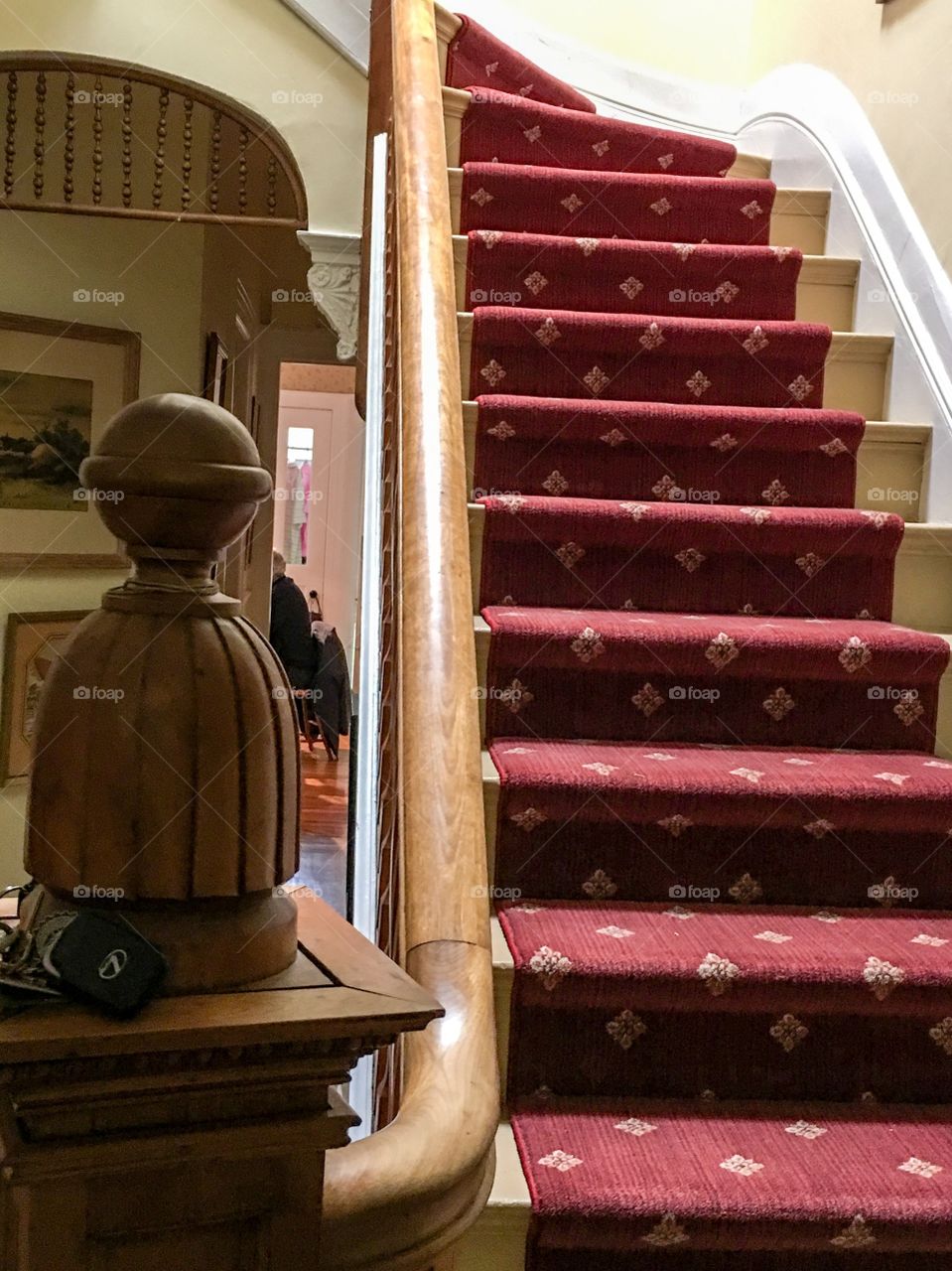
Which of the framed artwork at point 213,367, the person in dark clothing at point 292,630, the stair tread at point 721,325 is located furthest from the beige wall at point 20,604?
the stair tread at point 721,325

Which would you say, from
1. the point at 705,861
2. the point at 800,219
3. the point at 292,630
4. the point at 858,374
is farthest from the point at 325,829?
the point at 705,861

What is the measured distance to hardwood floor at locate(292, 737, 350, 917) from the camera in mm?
5906

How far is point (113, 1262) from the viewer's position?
0.53m

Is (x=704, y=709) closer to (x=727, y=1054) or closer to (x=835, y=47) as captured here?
(x=727, y=1054)

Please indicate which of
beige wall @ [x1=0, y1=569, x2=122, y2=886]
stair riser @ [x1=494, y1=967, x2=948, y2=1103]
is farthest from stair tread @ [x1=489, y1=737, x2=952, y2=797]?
beige wall @ [x1=0, y1=569, x2=122, y2=886]

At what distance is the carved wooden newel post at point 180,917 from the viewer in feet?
1.71

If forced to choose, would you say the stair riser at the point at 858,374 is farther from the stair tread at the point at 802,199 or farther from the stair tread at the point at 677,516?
the stair tread at the point at 802,199

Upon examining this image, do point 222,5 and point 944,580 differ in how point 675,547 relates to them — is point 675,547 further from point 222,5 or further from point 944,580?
point 222,5

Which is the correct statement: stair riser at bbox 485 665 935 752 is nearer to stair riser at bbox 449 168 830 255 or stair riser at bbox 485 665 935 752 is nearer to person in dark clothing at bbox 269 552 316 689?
stair riser at bbox 449 168 830 255

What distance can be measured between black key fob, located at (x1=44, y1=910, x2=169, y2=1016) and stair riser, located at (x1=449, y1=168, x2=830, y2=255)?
11.2 ft

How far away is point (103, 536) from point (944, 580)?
4.26 metres

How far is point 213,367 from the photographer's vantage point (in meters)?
6.23

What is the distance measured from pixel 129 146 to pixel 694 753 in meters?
3.35

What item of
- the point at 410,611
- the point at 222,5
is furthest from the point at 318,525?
the point at 410,611
